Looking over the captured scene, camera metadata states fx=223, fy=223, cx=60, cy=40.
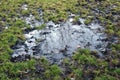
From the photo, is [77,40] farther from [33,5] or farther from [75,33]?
[33,5]

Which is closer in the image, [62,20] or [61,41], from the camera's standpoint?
[61,41]

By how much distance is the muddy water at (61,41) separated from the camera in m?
9.02

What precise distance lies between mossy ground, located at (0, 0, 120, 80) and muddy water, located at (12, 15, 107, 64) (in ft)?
1.25

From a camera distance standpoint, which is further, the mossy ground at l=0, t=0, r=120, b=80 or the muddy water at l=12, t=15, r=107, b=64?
the muddy water at l=12, t=15, r=107, b=64

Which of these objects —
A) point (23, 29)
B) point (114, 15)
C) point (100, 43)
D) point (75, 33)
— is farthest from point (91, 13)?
point (23, 29)

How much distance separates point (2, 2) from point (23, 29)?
375 cm

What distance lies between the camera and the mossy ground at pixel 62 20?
781 centimetres

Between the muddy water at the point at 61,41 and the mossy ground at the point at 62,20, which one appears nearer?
the mossy ground at the point at 62,20

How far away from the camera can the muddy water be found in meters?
Answer: 9.02

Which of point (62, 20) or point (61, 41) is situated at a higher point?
point (62, 20)

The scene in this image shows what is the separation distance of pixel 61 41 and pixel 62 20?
2.02 m

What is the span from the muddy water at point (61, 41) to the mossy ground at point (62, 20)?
38cm

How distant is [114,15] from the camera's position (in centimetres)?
1186

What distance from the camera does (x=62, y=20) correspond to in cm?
1154
